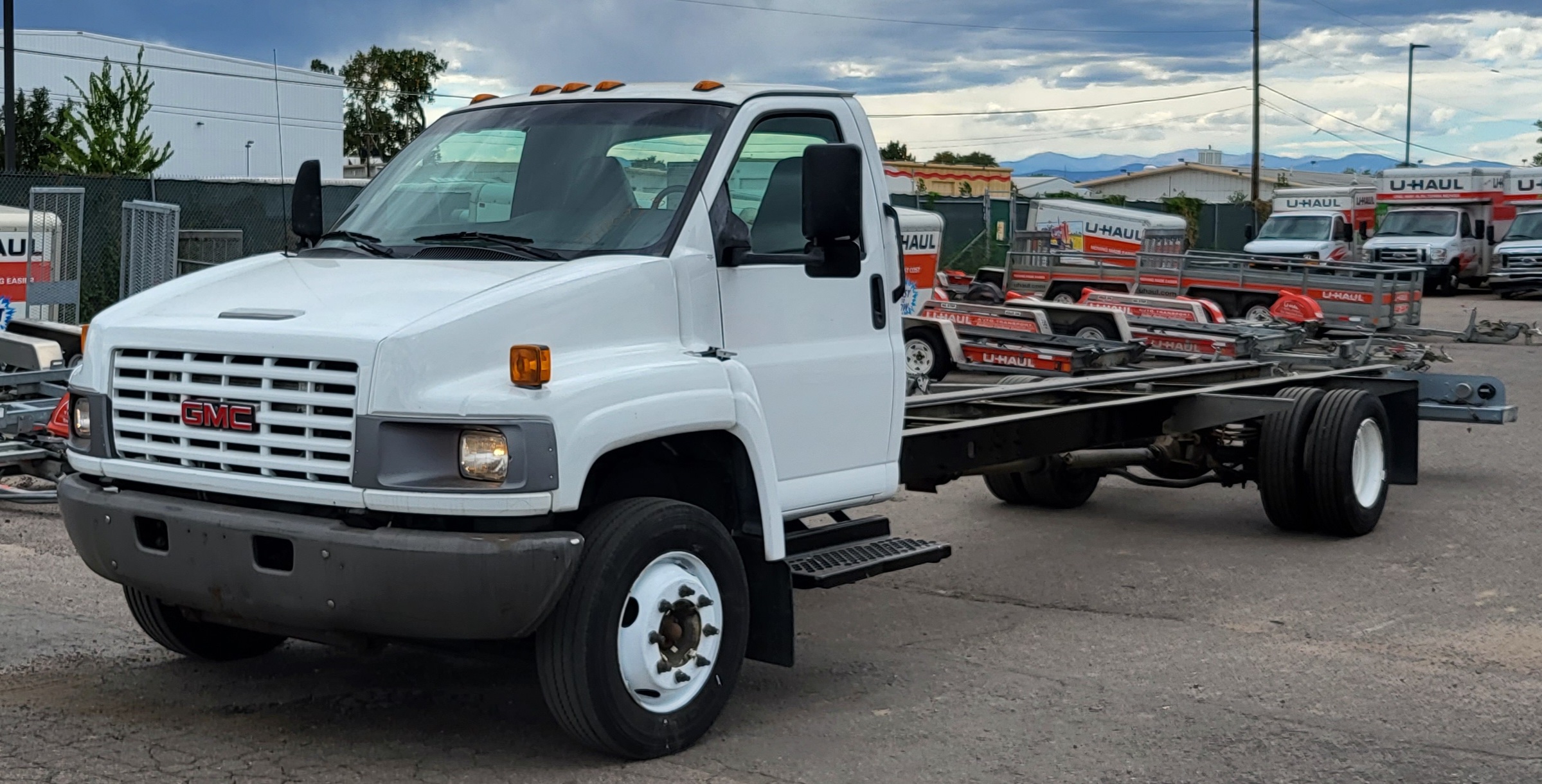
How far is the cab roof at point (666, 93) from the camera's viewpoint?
588 centimetres

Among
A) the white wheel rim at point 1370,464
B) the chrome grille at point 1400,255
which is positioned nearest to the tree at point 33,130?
the chrome grille at point 1400,255

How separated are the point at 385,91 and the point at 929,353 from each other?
207 ft

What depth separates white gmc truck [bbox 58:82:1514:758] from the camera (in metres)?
4.60

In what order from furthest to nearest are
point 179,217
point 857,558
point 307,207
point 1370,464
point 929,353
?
point 179,217
point 929,353
point 1370,464
point 307,207
point 857,558

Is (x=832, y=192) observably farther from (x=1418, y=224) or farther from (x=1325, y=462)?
(x=1418, y=224)

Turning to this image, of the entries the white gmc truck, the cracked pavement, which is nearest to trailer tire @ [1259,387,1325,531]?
the cracked pavement

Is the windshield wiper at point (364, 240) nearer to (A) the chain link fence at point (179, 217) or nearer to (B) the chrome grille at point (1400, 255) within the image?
(A) the chain link fence at point (179, 217)

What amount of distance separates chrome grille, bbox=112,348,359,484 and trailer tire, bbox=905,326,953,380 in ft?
43.7

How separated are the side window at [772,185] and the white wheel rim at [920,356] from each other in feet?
39.8

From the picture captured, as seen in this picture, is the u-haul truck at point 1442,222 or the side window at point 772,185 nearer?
the side window at point 772,185

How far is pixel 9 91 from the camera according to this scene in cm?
2978

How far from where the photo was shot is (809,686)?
6.23 meters

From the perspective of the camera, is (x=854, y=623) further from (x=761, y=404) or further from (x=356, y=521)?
(x=356, y=521)

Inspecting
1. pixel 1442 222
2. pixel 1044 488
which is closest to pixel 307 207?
pixel 1044 488
